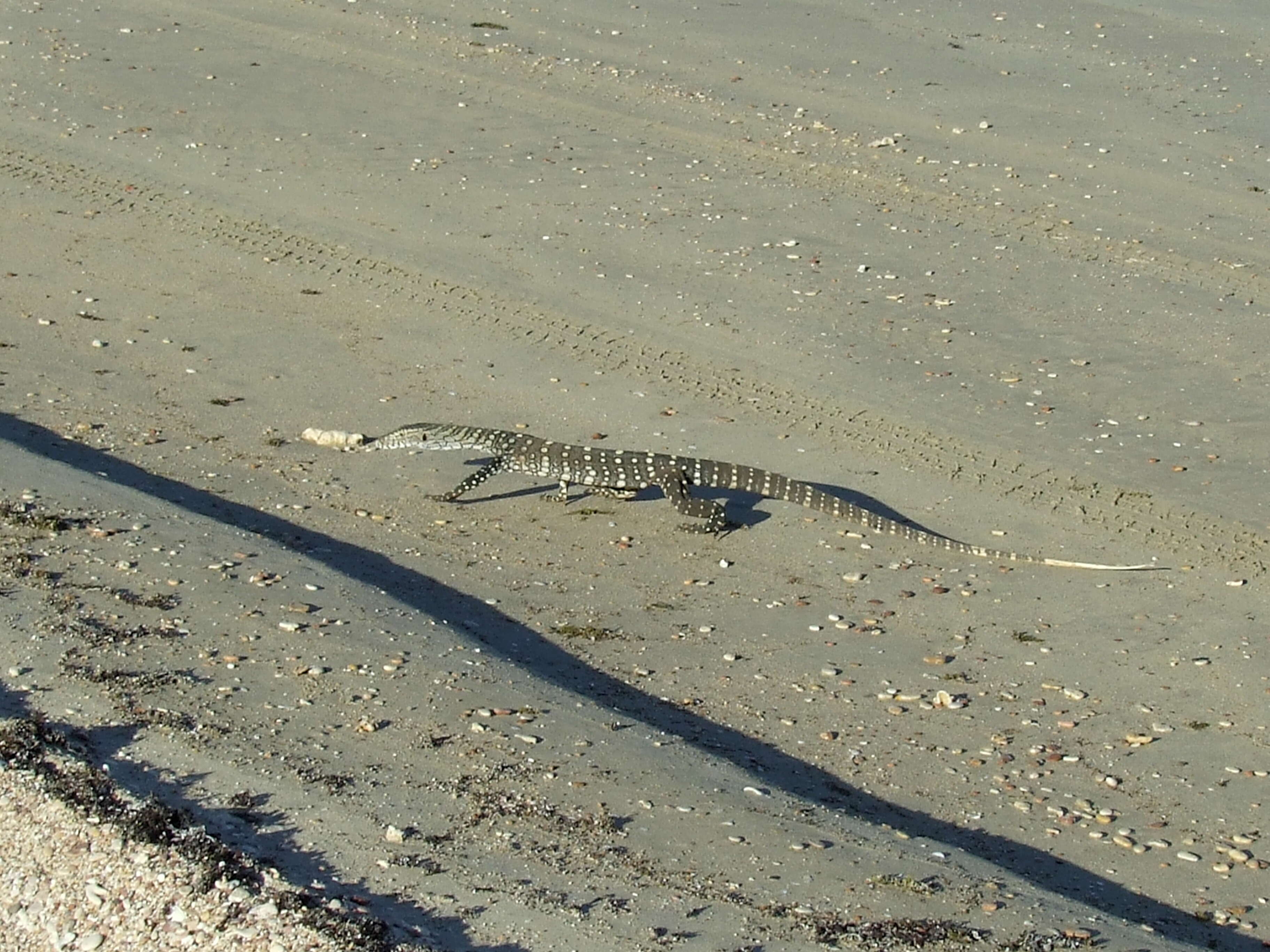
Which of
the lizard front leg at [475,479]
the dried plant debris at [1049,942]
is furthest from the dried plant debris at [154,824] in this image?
the lizard front leg at [475,479]

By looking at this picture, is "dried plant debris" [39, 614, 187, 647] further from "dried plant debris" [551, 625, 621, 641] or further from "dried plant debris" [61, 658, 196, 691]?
"dried plant debris" [551, 625, 621, 641]

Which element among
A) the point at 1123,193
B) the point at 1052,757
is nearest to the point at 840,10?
the point at 1123,193

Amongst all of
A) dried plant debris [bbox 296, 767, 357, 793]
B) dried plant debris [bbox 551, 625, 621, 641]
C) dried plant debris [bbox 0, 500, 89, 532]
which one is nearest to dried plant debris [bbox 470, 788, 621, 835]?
dried plant debris [bbox 296, 767, 357, 793]

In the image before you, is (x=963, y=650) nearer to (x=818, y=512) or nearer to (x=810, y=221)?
(x=818, y=512)

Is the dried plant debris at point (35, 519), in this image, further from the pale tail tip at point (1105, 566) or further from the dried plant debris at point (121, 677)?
the pale tail tip at point (1105, 566)

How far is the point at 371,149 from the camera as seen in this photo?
21.6 m

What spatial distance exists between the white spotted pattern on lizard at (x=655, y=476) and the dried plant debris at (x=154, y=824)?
6.17m

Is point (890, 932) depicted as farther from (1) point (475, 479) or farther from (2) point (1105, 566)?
(1) point (475, 479)

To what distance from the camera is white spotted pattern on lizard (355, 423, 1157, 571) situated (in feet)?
44.4

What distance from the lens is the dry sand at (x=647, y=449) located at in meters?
7.89

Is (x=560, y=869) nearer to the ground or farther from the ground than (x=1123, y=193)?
nearer to the ground

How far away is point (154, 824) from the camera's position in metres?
7.26

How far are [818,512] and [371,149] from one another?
10070 mm

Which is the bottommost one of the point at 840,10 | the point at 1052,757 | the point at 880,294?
the point at 1052,757
